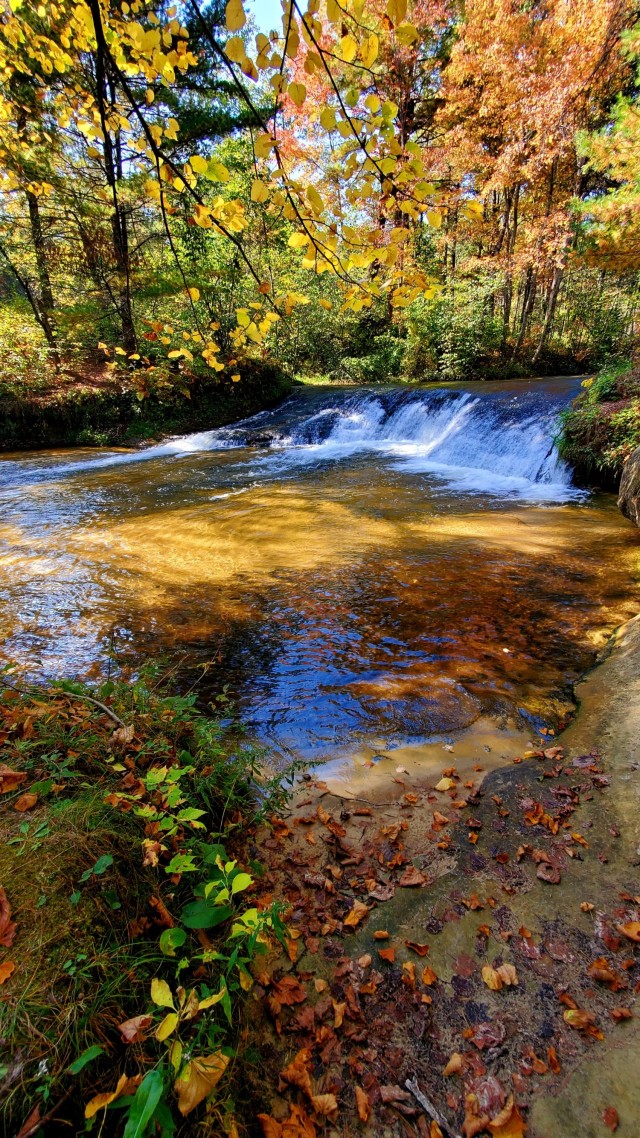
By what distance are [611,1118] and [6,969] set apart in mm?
1700

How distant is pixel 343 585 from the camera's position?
509 centimetres

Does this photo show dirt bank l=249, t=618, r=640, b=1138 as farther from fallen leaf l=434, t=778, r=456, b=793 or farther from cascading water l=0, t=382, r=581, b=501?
cascading water l=0, t=382, r=581, b=501

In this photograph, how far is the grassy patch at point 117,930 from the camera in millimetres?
1168

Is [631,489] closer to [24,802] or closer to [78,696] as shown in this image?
[78,696]

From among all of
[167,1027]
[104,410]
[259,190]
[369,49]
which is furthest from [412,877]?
[104,410]

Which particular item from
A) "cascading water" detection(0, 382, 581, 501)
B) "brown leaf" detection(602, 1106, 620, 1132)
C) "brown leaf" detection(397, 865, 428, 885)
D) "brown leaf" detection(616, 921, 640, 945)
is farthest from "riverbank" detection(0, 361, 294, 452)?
"brown leaf" detection(602, 1106, 620, 1132)

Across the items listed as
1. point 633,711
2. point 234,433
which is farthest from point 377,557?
point 234,433

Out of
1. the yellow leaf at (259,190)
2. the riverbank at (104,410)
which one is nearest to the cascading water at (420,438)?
the riverbank at (104,410)

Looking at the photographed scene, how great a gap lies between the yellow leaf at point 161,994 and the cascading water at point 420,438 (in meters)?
8.20

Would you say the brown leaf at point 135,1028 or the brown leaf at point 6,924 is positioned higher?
the brown leaf at point 6,924

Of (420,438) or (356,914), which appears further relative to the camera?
(420,438)

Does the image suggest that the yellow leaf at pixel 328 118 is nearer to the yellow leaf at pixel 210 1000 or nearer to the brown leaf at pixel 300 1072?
the yellow leaf at pixel 210 1000

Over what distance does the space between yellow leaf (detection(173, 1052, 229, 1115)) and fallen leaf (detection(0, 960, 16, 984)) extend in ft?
1.66

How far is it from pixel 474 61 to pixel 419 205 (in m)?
18.7
